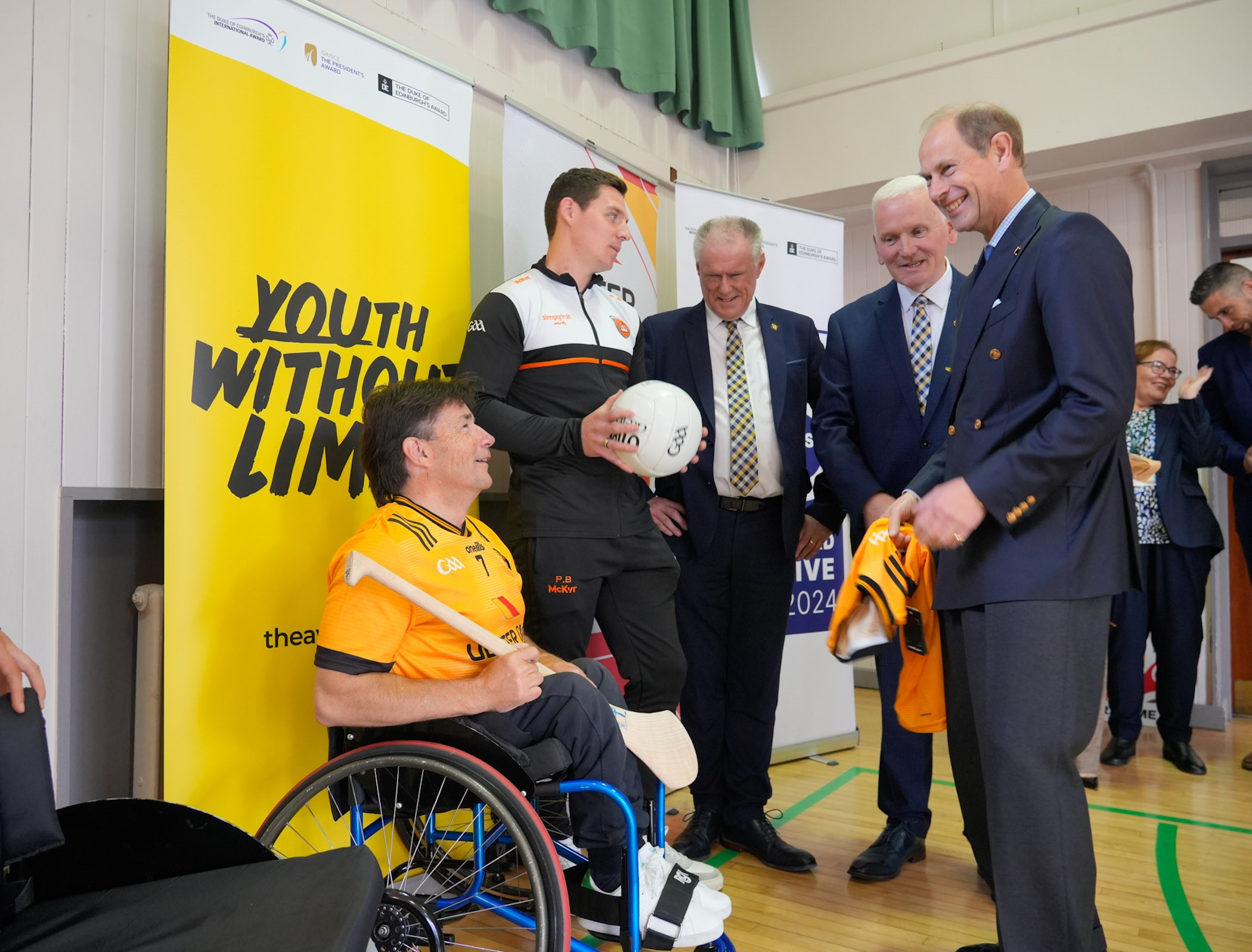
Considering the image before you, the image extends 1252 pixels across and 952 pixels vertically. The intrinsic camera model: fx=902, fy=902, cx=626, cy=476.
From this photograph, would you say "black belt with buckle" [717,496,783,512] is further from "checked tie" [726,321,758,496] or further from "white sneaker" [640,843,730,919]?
"white sneaker" [640,843,730,919]

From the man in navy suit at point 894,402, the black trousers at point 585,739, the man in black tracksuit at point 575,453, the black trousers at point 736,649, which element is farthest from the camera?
the black trousers at point 736,649

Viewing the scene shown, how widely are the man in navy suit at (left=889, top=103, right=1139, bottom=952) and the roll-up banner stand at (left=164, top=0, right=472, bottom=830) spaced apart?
143 cm

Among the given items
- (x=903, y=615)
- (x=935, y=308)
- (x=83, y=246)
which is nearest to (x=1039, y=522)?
(x=903, y=615)

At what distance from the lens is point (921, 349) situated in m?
2.44

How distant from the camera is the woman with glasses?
356 centimetres

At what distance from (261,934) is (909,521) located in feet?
4.56

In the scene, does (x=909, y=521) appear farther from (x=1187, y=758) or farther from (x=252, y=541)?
(x=1187, y=758)

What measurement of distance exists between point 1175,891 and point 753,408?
1.66 meters

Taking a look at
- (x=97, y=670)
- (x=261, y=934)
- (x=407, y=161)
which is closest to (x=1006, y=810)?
(x=261, y=934)

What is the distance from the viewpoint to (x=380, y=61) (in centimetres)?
242

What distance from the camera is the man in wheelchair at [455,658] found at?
61.3 inches

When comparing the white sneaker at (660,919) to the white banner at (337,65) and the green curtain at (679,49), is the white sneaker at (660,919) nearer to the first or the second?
the white banner at (337,65)

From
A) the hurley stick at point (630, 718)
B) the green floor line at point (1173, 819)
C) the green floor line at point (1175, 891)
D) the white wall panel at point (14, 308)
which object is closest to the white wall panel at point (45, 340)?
the white wall panel at point (14, 308)

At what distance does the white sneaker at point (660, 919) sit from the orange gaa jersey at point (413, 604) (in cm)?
48
